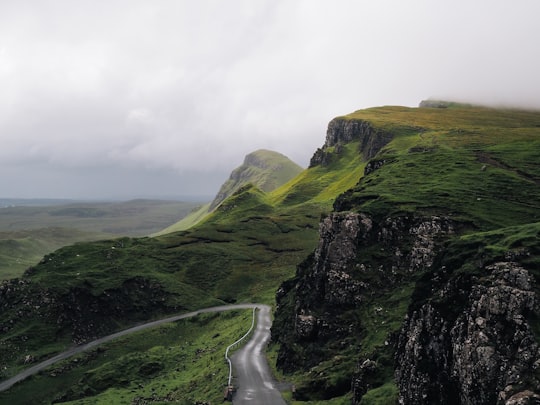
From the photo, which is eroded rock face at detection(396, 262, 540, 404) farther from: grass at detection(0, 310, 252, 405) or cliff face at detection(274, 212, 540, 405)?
grass at detection(0, 310, 252, 405)

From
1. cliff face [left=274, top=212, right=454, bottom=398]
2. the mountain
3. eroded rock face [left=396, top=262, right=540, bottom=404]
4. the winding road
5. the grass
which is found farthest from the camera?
the grass

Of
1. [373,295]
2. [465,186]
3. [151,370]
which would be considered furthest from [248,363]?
[465,186]

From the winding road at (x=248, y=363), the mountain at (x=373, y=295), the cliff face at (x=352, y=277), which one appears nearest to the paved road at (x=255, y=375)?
the winding road at (x=248, y=363)

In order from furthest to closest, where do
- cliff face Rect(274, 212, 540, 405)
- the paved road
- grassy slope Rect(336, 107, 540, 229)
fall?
grassy slope Rect(336, 107, 540, 229)
the paved road
cliff face Rect(274, 212, 540, 405)

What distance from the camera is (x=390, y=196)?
98.6 metres

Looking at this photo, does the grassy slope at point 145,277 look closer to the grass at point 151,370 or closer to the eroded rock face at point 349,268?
the grass at point 151,370

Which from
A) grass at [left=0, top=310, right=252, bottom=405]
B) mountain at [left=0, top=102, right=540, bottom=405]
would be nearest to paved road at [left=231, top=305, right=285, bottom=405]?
grass at [left=0, top=310, right=252, bottom=405]

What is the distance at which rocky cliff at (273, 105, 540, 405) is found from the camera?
42.6m

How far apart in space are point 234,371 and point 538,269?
172 ft

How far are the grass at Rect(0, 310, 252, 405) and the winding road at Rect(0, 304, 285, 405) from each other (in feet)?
A: 9.94

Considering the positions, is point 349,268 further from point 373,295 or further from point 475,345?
point 475,345

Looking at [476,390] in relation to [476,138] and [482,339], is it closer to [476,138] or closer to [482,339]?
[482,339]

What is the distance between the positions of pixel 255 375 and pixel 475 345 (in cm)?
4454

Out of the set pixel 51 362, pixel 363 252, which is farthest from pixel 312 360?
pixel 51 362
